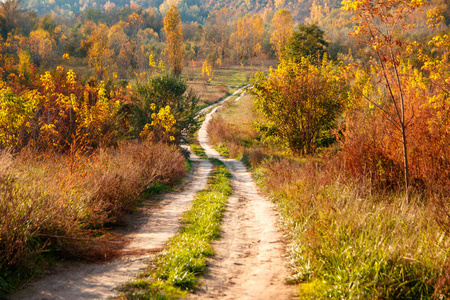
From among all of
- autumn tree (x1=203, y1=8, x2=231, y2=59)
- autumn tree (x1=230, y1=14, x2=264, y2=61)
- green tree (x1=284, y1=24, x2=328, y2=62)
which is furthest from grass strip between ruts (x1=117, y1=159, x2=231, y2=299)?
autumn tree (x1=203, y1=8, x2=231, y2=59)

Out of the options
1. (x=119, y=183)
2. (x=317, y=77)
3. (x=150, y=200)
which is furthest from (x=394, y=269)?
(x=317, y=77)

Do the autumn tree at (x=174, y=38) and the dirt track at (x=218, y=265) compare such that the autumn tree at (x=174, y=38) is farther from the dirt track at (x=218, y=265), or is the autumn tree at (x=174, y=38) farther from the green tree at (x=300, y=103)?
the dirt track at (x=218, y=265)

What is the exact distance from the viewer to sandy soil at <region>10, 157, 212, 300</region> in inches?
154

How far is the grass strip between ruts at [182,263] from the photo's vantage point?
4.04 metres

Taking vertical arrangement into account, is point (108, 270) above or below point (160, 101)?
below

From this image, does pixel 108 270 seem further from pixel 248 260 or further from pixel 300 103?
pixel 300 103

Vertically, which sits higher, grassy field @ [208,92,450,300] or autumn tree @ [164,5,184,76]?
autumn tree @ [164,5,184,76]

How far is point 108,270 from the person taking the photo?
4.68 metres

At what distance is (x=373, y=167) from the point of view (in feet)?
25.4

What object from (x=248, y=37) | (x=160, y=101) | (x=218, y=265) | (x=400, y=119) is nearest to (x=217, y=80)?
(x=248, y=37)

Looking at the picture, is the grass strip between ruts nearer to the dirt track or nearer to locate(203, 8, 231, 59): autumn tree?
the dirt track

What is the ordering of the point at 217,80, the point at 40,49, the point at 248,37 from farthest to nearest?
1. the point at 248,37
2. the point at 217,80
3. the point at 40,49

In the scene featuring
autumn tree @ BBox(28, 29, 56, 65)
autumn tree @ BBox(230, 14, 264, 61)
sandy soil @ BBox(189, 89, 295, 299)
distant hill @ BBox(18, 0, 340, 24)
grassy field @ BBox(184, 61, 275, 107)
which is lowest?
sandy soil @ BBox(189, 89, 295, 299)

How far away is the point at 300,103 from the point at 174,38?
34.5m
